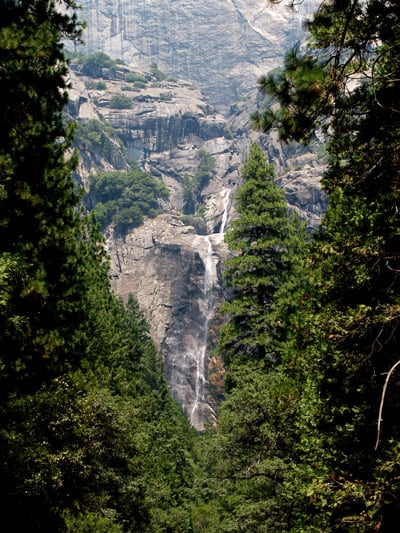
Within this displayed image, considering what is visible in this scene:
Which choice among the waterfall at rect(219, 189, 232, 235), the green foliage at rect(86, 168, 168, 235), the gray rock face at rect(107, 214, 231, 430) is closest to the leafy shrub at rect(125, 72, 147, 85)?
the green foliage at rect(86, 168, 168, 235)

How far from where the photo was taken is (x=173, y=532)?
891 inches

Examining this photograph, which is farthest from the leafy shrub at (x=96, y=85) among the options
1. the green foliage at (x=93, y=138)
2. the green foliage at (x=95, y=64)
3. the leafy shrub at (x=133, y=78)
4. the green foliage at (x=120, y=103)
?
the green foliage at (x=93, y=138)

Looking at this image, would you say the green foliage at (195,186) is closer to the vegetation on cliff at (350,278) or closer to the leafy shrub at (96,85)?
the leafy shrub at (96,85)

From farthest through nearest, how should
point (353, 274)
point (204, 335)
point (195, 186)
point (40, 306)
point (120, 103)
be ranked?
1. point (120, 103)
2. point (195, 186)
3. point (204, 335)
4. point (40, 306)
5. point (353, 274)

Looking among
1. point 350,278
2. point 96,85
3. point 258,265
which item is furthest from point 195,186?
point 350,278

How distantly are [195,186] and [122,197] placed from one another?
29702 mm

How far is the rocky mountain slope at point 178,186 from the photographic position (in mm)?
83875

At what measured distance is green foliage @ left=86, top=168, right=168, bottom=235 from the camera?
4378 inches

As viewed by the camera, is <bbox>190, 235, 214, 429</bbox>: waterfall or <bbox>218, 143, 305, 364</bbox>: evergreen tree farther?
<bbox>190, 235, 214, 429</bbox>: waterfall

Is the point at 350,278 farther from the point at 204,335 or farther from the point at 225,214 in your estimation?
the point at 225,214

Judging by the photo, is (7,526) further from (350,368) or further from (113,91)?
(113,91)

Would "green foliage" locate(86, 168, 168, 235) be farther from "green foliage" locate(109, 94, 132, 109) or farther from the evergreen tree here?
the evergreen tree

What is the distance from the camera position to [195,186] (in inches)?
5719

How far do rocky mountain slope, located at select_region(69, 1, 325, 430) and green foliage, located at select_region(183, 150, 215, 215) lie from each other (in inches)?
15.3
